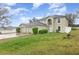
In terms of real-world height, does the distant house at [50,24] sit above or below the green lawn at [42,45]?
above

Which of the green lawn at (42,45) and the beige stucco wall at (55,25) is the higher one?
the beige stucco wall at (55,25)

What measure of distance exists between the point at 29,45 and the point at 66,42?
406 millimetres

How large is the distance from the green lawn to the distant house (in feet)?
0.22

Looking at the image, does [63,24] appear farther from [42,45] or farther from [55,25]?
[42,45]

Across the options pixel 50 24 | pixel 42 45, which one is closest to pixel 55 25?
pixel 50 24

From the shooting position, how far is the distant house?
8.16ft

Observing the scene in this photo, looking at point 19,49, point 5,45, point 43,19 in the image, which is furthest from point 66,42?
point 5,45

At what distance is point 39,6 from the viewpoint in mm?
2492

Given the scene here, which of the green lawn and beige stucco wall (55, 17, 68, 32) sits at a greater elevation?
beige stucco wall (55, 17, 68, 32)

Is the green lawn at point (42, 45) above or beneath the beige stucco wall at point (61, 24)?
beneath

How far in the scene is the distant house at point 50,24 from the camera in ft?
8.16

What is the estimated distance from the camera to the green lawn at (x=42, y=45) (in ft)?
8.07

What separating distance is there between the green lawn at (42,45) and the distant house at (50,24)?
0.22 ft

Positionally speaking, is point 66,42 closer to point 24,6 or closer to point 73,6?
point 73,6
